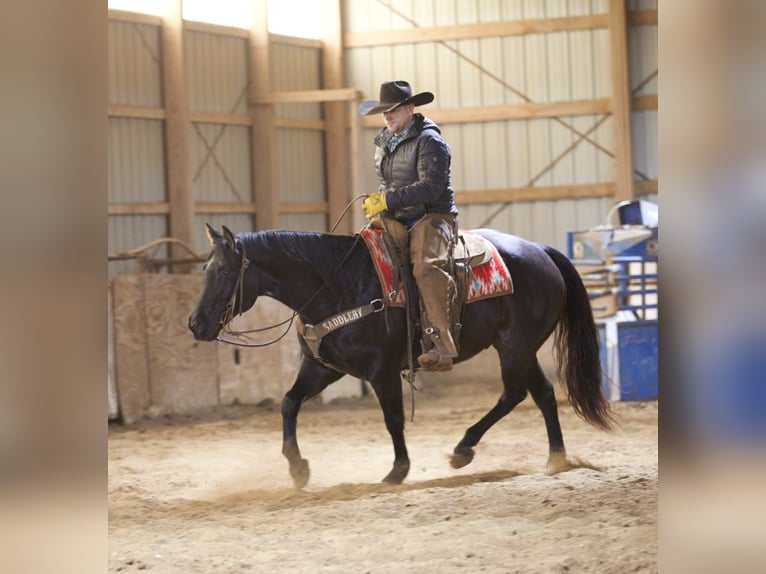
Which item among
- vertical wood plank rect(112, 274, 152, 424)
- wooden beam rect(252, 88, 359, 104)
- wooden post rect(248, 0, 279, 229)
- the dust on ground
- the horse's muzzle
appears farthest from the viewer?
wooden post rect(248, 0, 279, 229)

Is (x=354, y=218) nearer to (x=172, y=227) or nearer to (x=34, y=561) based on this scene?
(x=172, y=227)

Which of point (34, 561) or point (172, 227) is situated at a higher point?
point (172, 227)

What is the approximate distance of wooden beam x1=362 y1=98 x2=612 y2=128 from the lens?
43.4ft

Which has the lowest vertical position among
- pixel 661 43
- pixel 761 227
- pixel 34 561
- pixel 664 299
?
pixel 34 561

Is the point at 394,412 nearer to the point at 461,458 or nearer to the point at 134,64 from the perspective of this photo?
the point at 461,458

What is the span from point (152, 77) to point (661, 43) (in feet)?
35.4

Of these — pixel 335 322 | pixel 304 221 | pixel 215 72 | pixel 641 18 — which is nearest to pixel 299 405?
pixel 335 322

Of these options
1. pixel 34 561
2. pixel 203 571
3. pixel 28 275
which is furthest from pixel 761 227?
pixel 203 571

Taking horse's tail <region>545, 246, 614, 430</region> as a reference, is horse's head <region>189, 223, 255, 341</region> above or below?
above

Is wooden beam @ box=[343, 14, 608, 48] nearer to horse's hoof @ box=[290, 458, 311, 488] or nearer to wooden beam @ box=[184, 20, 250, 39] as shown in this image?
wooden beam @ box=[184, 20, 250, 39]

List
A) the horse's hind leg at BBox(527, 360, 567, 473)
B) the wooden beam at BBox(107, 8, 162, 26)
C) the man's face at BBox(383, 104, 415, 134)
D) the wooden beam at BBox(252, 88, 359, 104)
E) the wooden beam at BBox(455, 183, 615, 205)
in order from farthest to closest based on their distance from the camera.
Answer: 1. the wooden beam at BBox(455, 183, 615, 205)
2. the wooden beam at BBox(252, 88, 359, 104)
3. the wooden beam at BBox(107, 8, 162, 26)
4. the horse's hind leg at BBox(527, 360, 567, 473)
5. the man's face at BBox(383, 104, 415, 134)

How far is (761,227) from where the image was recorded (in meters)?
1.50

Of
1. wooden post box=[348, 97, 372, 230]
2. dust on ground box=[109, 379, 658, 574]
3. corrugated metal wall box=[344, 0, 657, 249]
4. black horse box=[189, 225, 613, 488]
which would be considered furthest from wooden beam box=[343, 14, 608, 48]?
black horse box=[189, 225, 613, 488]

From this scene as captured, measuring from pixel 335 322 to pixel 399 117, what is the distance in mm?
1385
